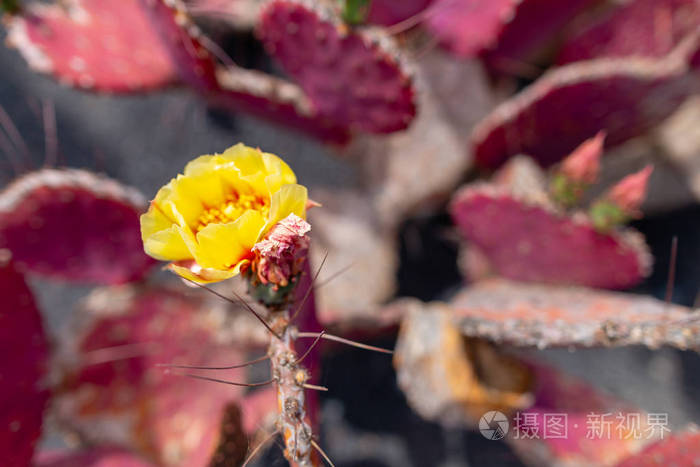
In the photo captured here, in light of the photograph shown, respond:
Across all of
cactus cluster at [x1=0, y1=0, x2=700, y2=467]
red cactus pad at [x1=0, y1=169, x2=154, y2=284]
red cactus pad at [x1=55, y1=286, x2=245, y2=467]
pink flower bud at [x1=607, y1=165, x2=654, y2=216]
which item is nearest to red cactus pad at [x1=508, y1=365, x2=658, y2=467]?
cactus cluster at [x1=0, y1=0, x2=700, y2=467]

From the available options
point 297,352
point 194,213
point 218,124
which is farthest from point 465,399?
point 218,124

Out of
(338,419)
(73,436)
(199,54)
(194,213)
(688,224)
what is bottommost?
(73,436)

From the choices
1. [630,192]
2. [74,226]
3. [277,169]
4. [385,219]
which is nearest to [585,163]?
[630,192]

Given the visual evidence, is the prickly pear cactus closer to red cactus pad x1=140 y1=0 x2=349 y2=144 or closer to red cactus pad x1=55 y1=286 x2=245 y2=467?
red cactus pad x1=140 y1=0 x2=349 y2=144

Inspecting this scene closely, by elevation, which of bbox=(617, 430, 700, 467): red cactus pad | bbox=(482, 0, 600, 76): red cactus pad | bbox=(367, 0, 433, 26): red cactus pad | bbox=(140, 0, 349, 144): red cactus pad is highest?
bbox=(482, 0, 600, 76): red cactus pad

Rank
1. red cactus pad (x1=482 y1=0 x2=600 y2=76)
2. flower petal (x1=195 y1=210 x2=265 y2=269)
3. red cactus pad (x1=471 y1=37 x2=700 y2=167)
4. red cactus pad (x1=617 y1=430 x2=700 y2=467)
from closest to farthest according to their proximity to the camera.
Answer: flower petal (x1=195 y1=210 x2=265 y2=269) → red cactus pad (x1=617 y1=430 x2=700 y2=467) → red cactus pad (x1=471 y1=37 x2=700 y2=167) → red cactus pad (x1=482 y1=0 x2=600 y2=76)

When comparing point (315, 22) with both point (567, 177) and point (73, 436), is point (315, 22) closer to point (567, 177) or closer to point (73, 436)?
point (567, 177)

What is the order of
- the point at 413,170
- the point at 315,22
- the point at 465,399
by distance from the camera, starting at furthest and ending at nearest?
the point at 413,170
the point at 465,399
the point at 315,22

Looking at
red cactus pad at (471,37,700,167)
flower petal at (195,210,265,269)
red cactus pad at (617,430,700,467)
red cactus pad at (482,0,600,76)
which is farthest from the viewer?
red cactus pad at (482,0,600,76)
